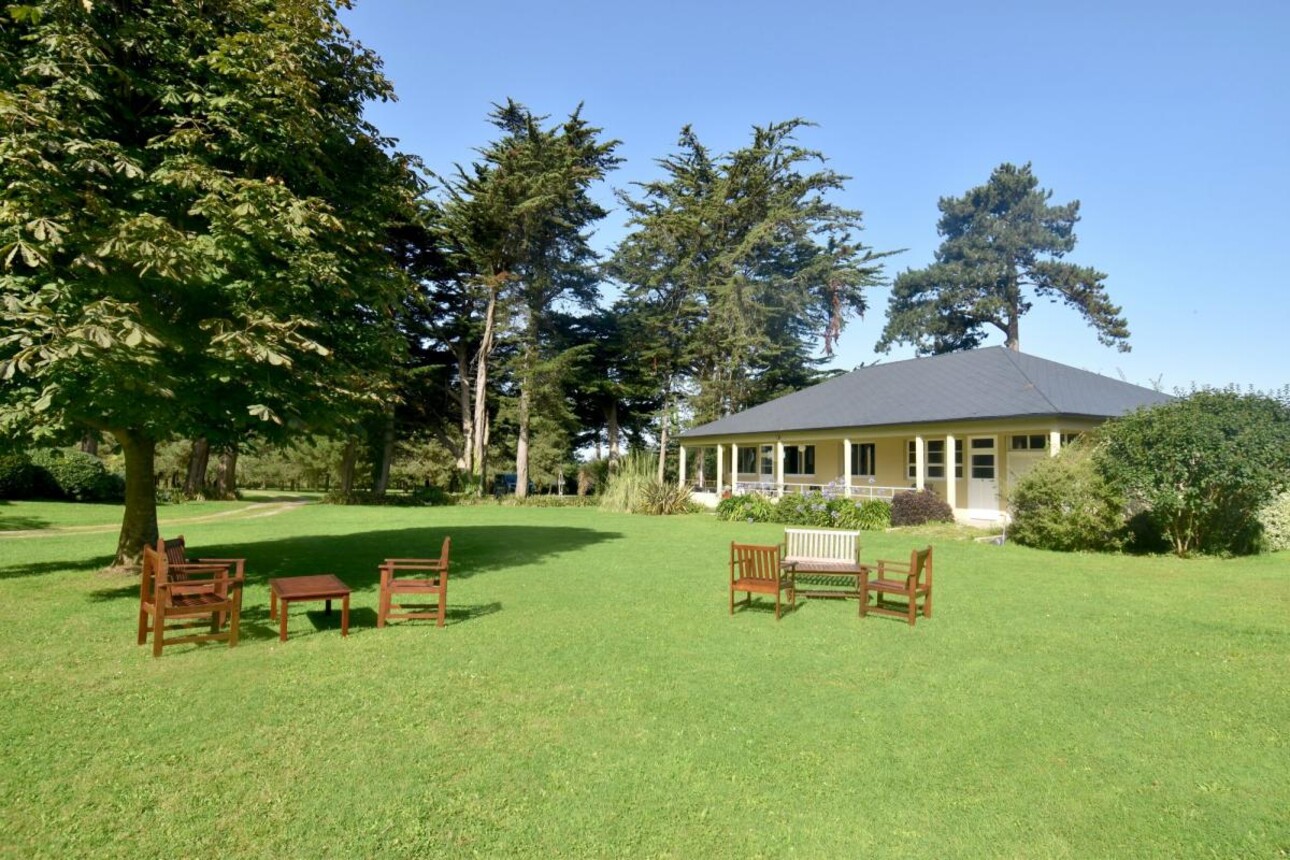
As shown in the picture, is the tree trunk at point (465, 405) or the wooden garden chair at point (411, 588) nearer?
the wooden garden chair at point (411, 588)

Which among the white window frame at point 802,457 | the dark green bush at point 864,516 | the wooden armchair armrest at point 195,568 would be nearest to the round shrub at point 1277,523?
the dark green bush at point 864,516

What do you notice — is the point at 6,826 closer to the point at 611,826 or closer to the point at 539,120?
the point at 611,826

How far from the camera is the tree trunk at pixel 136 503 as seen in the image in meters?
10.9

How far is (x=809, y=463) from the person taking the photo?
30.5 metres

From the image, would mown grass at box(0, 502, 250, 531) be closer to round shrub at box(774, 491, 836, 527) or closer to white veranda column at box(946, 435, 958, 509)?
round shrub at box(774, 491, 836, 527)

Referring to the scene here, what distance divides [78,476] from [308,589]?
25086 mm

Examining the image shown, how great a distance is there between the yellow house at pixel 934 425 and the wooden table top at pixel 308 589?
15783 mm

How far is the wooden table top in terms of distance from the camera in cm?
728

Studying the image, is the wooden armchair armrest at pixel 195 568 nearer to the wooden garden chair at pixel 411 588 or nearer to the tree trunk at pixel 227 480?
the wooden garden chair at pixel 411 588

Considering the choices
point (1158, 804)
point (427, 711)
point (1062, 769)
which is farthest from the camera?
point (427, 711)

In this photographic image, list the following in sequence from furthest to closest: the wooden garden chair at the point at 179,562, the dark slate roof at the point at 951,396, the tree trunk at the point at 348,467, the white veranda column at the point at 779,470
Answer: the tree trunk at the point at 348,467 < the white veranda column at the point at 779,470 < the dark slate roof at the point at 951,396 < the wooden garden chair at the point at 179,562

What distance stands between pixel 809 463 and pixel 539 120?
2109cm

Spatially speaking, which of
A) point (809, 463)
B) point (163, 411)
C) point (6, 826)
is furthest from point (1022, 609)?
point (809, 463)

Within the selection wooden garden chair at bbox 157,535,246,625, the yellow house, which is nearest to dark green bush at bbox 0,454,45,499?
wooden garden chair at bbox 157,535,246,625
